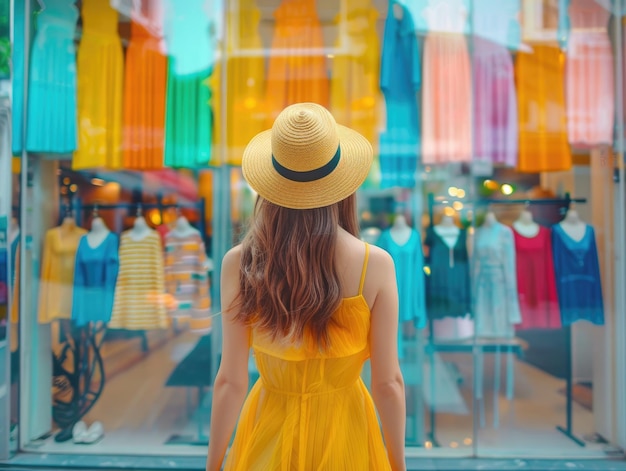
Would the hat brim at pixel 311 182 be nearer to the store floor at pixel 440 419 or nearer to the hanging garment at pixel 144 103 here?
the hanging garment at pixel 144 103

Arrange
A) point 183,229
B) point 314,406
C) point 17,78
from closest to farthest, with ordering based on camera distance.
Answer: point 314,406
point 17,78
point 183,229

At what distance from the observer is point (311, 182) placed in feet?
4.21

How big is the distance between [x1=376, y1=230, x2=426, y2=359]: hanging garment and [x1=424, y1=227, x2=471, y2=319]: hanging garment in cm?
10

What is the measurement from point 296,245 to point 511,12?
3.03 metres

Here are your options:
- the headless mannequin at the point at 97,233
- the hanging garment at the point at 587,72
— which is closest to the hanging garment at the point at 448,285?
the hanging garment at the point at 587,72

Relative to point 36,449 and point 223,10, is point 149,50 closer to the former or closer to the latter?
point 223,10

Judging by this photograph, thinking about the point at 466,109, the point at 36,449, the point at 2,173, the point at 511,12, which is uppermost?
the point at 511,12

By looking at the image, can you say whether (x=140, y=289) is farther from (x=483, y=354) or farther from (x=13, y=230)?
(x=483, y=354)

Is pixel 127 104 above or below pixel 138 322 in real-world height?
above

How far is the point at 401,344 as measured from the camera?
3312mm

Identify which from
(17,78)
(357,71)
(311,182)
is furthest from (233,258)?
(17,78)

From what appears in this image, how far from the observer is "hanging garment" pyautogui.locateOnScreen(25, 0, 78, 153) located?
323 centimetres

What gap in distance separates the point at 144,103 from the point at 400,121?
6.01 ft

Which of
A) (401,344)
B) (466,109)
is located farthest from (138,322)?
(466,109)
